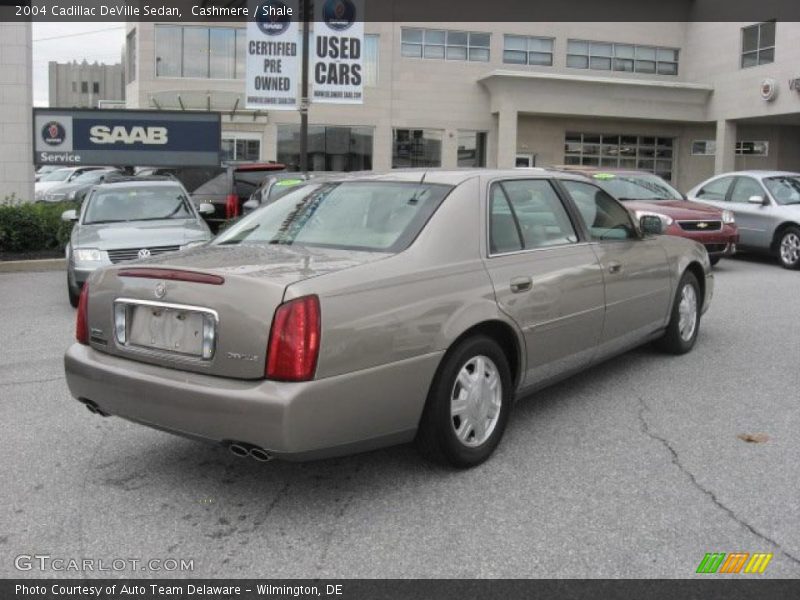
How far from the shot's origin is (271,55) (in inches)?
639

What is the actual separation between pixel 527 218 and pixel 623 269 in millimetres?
1015

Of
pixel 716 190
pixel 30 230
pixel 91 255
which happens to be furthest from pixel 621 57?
pixel 91 255

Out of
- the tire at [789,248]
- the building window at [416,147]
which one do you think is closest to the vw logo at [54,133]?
the tire at [789,248]

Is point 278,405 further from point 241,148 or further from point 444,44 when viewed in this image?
point 444,44

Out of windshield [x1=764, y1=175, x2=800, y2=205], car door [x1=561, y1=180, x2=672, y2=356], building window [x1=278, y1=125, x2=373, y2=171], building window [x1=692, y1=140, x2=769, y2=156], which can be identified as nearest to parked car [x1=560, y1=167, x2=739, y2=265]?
windshield [x1=764, y1=175, x2=800, y2=205]

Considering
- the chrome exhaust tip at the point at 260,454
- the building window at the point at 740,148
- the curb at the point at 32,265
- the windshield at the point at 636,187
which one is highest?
the building window at the point at 740,148

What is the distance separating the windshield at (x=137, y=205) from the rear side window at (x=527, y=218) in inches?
263

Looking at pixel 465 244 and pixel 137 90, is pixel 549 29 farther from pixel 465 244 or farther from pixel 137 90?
pixel 465 244

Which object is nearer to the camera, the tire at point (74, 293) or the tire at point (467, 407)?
the tire at point (467, 407)

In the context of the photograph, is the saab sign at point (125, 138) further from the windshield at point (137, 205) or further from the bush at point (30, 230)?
the windshield at point (137, 205)

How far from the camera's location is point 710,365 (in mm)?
6457

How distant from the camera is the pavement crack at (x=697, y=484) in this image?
344cm

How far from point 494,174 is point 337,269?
1.53 m

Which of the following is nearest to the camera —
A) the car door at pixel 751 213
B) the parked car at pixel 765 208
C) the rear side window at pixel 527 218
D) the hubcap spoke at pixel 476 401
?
the hubcap spoke at pixel 476 401
